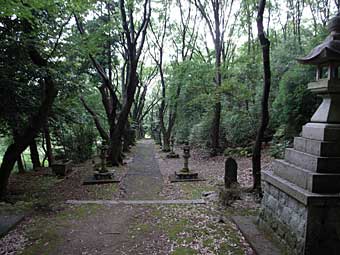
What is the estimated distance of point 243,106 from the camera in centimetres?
1483

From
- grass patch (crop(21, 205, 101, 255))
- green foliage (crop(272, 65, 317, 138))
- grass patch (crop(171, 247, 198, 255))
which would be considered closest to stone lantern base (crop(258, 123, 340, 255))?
grass patch (crop(171, 247, 198, 255))

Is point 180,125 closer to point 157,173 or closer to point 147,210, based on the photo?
point 157,173

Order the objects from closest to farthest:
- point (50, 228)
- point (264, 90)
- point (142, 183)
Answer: point (50, 228) → point (264, 90) → point (142, 183)

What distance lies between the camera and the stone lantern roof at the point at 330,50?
3350mm

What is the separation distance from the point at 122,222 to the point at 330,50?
13.7 feet

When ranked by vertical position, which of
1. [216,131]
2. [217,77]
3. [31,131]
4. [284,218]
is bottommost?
[284,218]

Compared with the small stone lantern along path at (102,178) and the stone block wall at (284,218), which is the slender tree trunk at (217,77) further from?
the stone block wall at (284,218)

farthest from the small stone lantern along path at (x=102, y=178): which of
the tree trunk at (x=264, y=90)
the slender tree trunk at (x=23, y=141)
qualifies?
the tree trunk at (x=264, y=90)

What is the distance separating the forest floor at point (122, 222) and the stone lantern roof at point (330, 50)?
2.63m

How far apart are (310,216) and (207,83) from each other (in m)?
11.6

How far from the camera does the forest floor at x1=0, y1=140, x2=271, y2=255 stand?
4062 mm

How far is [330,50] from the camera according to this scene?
3.34 m

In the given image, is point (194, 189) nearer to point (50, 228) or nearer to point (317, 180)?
point (50, 228)

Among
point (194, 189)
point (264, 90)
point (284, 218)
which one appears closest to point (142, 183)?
point (194, 189)
